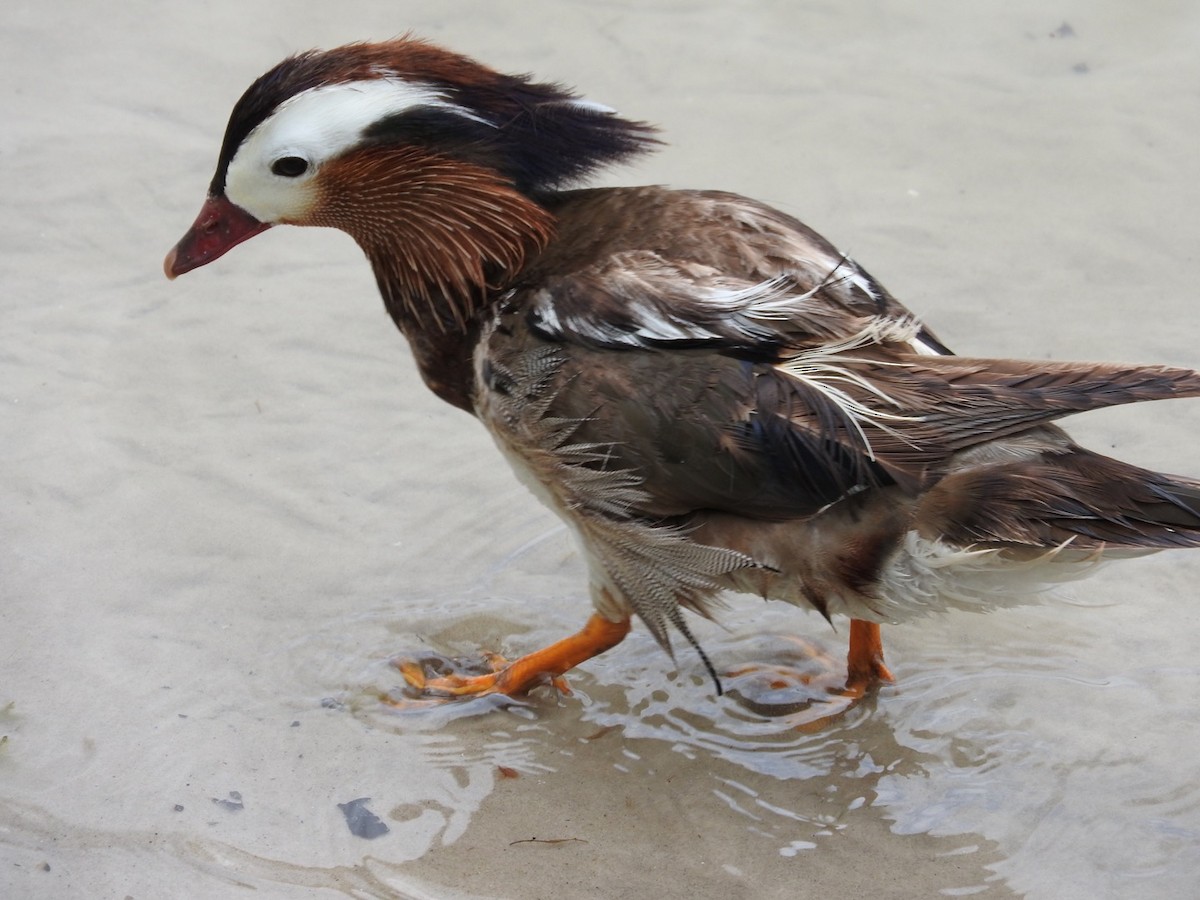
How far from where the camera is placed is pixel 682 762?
402cm

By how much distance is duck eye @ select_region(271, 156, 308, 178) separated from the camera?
12.9 ft

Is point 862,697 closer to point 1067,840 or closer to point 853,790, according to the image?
point 853,790

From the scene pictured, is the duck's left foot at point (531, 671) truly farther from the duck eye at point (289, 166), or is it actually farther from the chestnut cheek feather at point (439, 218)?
the duck eye at point (289, 166)

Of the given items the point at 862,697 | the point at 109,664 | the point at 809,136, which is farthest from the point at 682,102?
the point at 109,664

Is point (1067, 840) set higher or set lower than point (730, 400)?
lower

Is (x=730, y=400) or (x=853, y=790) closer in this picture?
(x=730, y=400)

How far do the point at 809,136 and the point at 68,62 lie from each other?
352 cm

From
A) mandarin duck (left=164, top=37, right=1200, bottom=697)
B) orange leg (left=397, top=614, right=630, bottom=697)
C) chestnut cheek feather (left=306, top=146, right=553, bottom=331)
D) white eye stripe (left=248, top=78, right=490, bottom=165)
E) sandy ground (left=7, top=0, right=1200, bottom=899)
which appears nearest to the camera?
mandarin duck (left=164, top=37, right=1200, bottom=697)

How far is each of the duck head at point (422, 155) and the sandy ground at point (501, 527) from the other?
3.55 ft

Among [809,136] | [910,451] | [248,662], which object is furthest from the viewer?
[809,136]

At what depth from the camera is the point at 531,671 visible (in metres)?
4.18

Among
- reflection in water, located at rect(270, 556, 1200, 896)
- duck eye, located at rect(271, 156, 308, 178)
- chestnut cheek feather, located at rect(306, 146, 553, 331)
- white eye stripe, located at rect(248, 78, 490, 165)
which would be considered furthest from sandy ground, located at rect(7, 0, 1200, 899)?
white eye stripe, located at rect(248, 78, 490, 165)

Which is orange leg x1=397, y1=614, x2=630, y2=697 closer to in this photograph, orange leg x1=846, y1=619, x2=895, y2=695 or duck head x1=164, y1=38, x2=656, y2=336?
orange leg x1=846, y1=619, x2=895, y2=695

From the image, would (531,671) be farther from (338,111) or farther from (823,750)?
(338,111)
